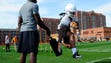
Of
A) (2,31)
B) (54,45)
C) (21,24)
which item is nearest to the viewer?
(21,24)

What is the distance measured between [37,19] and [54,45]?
142cm

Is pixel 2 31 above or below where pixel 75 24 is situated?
below

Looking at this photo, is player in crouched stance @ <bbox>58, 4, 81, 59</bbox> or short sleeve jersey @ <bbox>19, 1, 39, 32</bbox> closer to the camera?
short sleeve jersey @ <bbox>19, 1, 39, 32</bbox>

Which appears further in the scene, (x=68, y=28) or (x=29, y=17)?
(x=68, y=28)

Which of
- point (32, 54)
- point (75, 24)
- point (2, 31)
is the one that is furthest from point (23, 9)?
point (2, 31)

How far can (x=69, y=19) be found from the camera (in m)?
10.8

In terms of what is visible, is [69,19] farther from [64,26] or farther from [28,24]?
[28,24]

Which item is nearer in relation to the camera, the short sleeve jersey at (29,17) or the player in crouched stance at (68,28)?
the short sleeve jersey at (29,17)

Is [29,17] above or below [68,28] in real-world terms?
above

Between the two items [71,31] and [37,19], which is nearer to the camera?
[37,19]

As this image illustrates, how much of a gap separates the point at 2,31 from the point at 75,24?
13490cm

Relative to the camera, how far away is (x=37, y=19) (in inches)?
287

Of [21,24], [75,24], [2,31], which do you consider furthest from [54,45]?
[2,31]

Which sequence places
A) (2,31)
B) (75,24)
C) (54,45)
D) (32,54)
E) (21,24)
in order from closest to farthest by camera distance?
(32,54), (21,24), (54,45), (75,24), (2,31)
